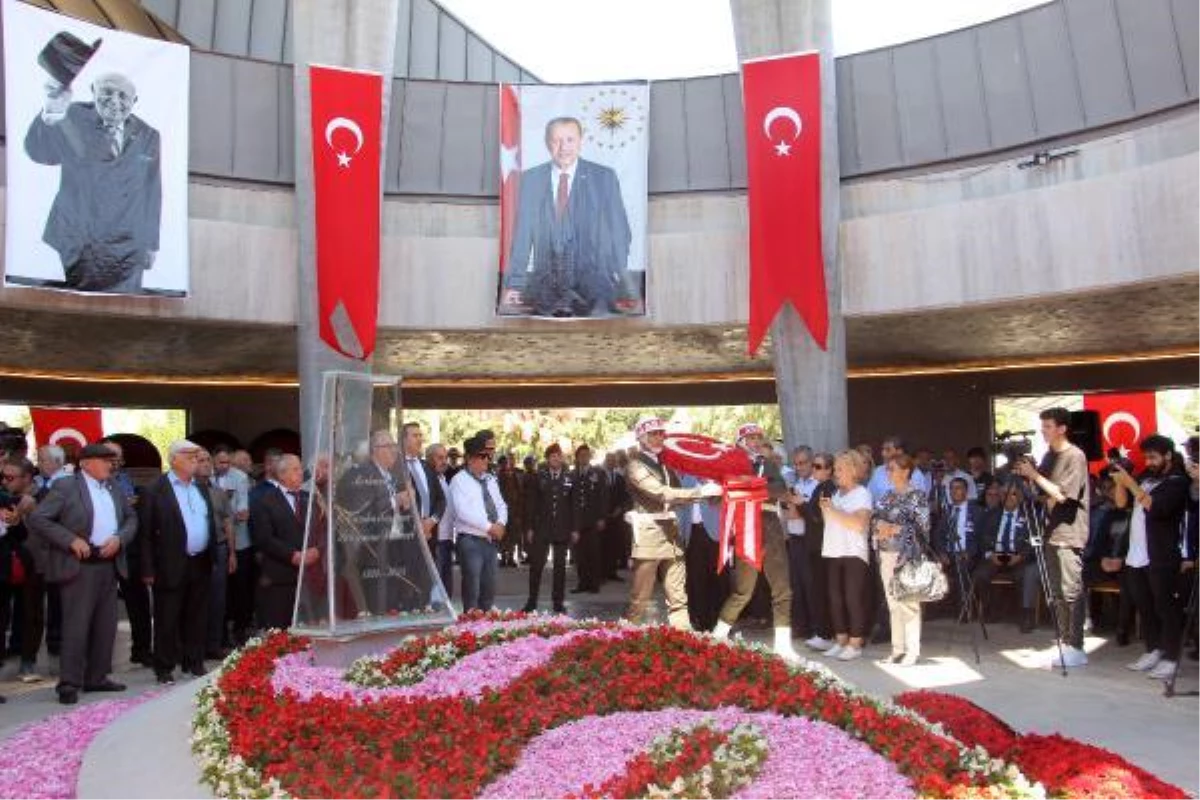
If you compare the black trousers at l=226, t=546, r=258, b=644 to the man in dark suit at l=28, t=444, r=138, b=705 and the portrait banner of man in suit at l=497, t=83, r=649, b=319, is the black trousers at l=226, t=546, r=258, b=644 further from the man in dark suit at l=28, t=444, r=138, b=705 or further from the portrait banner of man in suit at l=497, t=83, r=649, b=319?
the portrait banner of man in suit at l=497, t=83, r=649, b=319

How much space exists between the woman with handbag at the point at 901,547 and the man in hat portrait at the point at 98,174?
767 centimetres

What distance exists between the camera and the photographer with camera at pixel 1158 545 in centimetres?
816

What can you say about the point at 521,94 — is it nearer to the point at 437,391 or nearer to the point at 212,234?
the point at 212,234

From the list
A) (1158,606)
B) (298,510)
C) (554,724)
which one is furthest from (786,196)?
(554,724)

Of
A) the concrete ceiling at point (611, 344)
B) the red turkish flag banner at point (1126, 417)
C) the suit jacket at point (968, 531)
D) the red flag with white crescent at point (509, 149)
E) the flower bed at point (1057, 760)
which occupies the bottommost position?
the flower bed at point (1057, 760)

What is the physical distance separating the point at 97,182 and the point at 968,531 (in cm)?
927

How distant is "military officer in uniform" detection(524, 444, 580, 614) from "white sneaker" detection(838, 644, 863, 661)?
356 centimetres

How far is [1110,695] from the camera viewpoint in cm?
765

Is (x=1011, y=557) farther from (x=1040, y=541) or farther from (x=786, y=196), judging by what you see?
(x=786, y=196)

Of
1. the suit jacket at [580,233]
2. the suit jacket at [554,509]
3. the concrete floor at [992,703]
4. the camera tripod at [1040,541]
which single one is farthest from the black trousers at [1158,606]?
the suit jacket at [580,233]

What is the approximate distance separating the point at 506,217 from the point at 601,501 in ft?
11.7

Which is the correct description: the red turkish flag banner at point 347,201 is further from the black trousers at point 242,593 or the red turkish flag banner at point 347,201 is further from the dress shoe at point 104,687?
the dress shoe at point 104,687

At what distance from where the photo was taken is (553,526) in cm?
1224

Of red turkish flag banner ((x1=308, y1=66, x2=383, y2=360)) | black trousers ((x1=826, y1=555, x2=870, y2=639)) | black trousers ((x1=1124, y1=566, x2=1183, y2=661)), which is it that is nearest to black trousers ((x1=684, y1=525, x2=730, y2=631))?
black trousers ((x1=826, y1=555, x2=870, y2=639))
